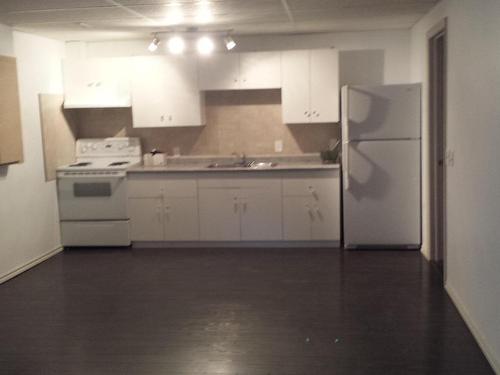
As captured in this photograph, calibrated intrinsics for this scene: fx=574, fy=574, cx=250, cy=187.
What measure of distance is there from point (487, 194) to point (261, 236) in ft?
10.3

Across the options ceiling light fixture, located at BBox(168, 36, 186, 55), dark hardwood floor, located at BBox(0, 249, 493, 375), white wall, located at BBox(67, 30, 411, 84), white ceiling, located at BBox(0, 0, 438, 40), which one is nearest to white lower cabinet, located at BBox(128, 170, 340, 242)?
dark hardwood floor, located at BBox(0, 249, 493, 375)

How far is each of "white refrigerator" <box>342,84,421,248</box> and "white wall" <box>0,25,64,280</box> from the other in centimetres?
313

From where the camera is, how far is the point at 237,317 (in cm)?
418

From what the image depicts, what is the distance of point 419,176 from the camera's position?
582 cm

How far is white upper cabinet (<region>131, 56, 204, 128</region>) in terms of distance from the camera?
631 centimetres

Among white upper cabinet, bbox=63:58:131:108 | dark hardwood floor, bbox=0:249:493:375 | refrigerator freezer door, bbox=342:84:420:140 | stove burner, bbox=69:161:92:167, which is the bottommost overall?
dark hardwood floor, bbox=0:249:493:375

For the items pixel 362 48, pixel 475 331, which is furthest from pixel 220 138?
pixel 475 331

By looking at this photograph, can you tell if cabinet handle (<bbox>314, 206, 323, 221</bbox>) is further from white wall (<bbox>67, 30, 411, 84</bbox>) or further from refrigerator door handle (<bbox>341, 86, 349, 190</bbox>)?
white wall (<bbox>67, 30, 411, 84</bbox>)

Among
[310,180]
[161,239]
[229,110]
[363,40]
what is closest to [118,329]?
[161,239]

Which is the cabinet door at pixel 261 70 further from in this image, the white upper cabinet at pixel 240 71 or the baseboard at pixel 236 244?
the baseboard at pixel 236 244

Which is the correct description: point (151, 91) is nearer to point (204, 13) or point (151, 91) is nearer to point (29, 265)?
point (204, 13)

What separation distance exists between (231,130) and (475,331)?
12.4 feet

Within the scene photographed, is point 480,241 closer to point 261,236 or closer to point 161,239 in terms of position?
point 261,236

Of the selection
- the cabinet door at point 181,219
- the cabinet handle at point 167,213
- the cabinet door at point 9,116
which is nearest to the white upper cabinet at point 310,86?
the cabinet door at point 181,219
